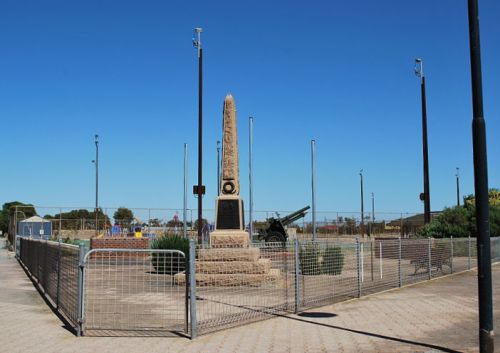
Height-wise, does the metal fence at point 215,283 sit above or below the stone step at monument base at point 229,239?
below

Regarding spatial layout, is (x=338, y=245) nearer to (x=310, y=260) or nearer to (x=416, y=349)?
(x=310, y=260)

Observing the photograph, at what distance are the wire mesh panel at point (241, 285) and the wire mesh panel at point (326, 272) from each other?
A: 0.35 meters

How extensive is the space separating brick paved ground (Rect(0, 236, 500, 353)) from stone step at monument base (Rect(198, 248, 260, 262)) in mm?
3902

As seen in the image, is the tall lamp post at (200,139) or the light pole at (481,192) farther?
the tall lamp post at (200,139)

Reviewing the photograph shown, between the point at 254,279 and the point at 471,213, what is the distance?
723 inches

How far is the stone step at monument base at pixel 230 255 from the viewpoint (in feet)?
50.2

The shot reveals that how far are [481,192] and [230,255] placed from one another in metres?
8.98

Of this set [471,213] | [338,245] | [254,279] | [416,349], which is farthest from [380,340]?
[471,213]

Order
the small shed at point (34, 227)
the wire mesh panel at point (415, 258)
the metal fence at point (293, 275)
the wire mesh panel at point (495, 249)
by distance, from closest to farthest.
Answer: the metal fence at point (293, 275) < the wire mesh panel at point (415, 258) < the wire mesh panel at point (495, 249) < the small shed at point (34, 227)

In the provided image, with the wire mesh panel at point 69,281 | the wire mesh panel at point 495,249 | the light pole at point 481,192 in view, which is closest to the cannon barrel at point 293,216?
the wire mesh panel at point 495,249

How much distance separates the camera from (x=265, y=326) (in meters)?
9.10

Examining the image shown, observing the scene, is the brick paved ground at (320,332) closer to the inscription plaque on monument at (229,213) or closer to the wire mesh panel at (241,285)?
the wire mesh panel at (241,285)

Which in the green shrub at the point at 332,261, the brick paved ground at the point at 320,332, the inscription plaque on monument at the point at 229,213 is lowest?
the brick paved ground at the point at 320,332

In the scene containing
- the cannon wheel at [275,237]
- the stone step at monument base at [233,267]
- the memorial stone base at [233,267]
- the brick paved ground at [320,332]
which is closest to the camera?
the brick paved ground at [320,332]
